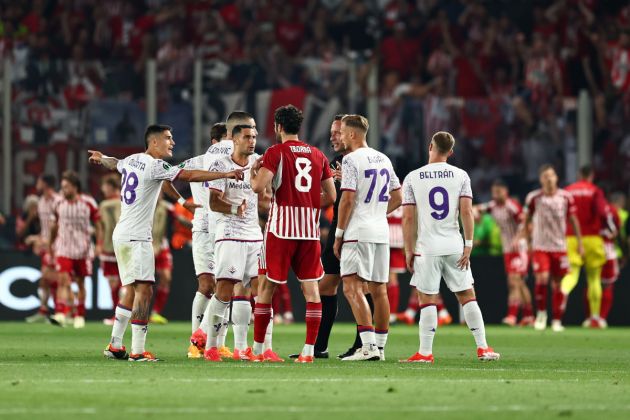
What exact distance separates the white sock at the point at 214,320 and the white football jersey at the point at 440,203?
1.82 metres

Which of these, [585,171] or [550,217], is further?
[550,217]

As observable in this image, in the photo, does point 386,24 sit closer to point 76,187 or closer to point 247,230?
point 76,187

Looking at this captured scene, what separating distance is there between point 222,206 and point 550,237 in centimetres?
977

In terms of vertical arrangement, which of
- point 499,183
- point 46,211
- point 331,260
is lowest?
point 331,260

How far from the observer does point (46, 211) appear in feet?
66.6

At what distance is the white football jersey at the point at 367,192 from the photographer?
1199cm

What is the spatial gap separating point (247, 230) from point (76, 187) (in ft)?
25.9

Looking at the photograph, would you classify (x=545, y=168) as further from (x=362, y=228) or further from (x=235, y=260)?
(x=235, y=260)

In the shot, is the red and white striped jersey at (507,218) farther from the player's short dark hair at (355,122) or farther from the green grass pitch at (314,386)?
the player's short dark hair at (355,122)

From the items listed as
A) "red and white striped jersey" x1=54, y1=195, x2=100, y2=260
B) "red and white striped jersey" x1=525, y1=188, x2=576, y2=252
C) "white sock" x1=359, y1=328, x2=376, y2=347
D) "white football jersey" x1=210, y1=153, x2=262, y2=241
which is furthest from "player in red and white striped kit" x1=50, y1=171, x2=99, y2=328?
"white sock" x1=359, y1=328, x2=376, y2=347

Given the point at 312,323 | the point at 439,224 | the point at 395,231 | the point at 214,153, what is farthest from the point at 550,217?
the point at 312,323

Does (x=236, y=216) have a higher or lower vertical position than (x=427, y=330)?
higher

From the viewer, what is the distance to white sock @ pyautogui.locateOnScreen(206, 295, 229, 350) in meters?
11.9

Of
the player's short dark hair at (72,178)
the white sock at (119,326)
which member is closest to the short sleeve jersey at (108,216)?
the player's short dark hair at (72,178)
